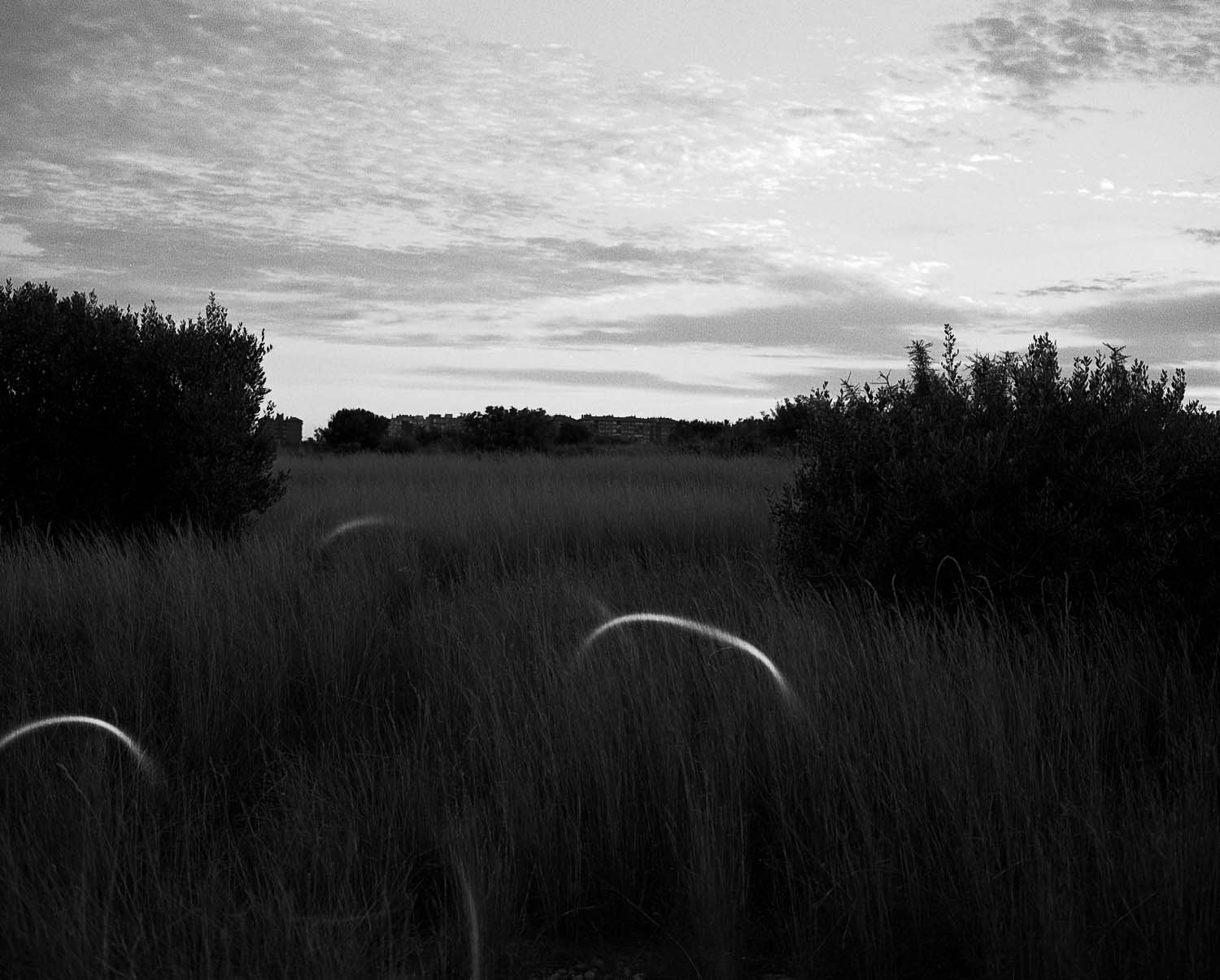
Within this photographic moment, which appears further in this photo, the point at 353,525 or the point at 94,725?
the point at 353,525

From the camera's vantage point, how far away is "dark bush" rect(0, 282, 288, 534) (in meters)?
9.88

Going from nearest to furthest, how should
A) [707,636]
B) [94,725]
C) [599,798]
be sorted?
1. [599,798]
2. [94,725]
3. [707,636]

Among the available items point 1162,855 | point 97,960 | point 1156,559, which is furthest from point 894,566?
point 97,960

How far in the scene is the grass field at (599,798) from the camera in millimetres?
2877

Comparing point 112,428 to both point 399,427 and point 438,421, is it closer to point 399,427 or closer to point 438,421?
point 399,427

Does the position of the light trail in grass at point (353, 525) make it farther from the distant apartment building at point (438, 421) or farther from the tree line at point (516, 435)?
the distant apartment building at point (438, 421)

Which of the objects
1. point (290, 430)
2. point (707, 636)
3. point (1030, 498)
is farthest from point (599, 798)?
point (290, 430)

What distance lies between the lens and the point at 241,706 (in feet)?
15.2

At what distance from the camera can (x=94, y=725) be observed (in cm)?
439

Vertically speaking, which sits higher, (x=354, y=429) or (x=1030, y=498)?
(x=354, y=429)

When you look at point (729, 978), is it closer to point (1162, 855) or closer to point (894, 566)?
point (1162, 855)

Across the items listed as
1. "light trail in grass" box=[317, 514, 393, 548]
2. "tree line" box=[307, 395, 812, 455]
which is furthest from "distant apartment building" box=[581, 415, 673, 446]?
"light trail in grass" box=[317, 514, 393, 548]

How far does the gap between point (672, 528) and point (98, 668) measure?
5.61m

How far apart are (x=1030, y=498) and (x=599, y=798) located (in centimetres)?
362
